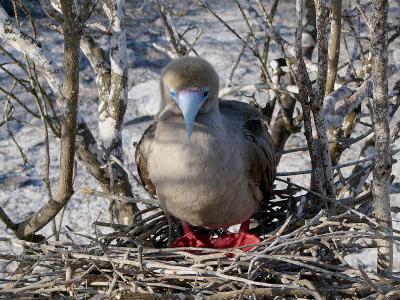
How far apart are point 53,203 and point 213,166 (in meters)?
0.78

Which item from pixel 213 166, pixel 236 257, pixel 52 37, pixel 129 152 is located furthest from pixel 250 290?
pixel 52 37

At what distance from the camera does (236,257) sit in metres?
2.80

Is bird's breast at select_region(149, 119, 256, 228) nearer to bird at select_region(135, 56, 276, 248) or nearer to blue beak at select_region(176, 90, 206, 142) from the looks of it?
bird at select_region(135, 56, 276, 248)

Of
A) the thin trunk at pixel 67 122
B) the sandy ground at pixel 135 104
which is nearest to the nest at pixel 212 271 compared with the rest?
the thin trunk at pixel 67 122

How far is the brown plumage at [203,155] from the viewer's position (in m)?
3.07

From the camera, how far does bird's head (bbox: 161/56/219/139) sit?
9.74 feet

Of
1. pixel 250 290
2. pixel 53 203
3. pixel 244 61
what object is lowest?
pixel 250 290

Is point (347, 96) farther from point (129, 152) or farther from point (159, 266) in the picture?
point (129, 152)

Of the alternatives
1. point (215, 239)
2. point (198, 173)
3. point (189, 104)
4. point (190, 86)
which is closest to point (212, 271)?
point (198, 173)

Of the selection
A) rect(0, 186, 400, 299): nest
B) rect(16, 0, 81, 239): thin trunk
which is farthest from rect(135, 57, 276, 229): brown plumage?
rect(16, 0, 81, 239): thin trunk

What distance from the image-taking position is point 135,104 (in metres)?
6.76

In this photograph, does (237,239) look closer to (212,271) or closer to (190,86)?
(212,271)

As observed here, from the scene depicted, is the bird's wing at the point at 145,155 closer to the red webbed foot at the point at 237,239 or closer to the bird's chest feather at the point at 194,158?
the bird's chest feather at the point at 194,158

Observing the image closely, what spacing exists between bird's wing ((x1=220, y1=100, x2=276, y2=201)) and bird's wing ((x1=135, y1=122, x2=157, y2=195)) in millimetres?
402
